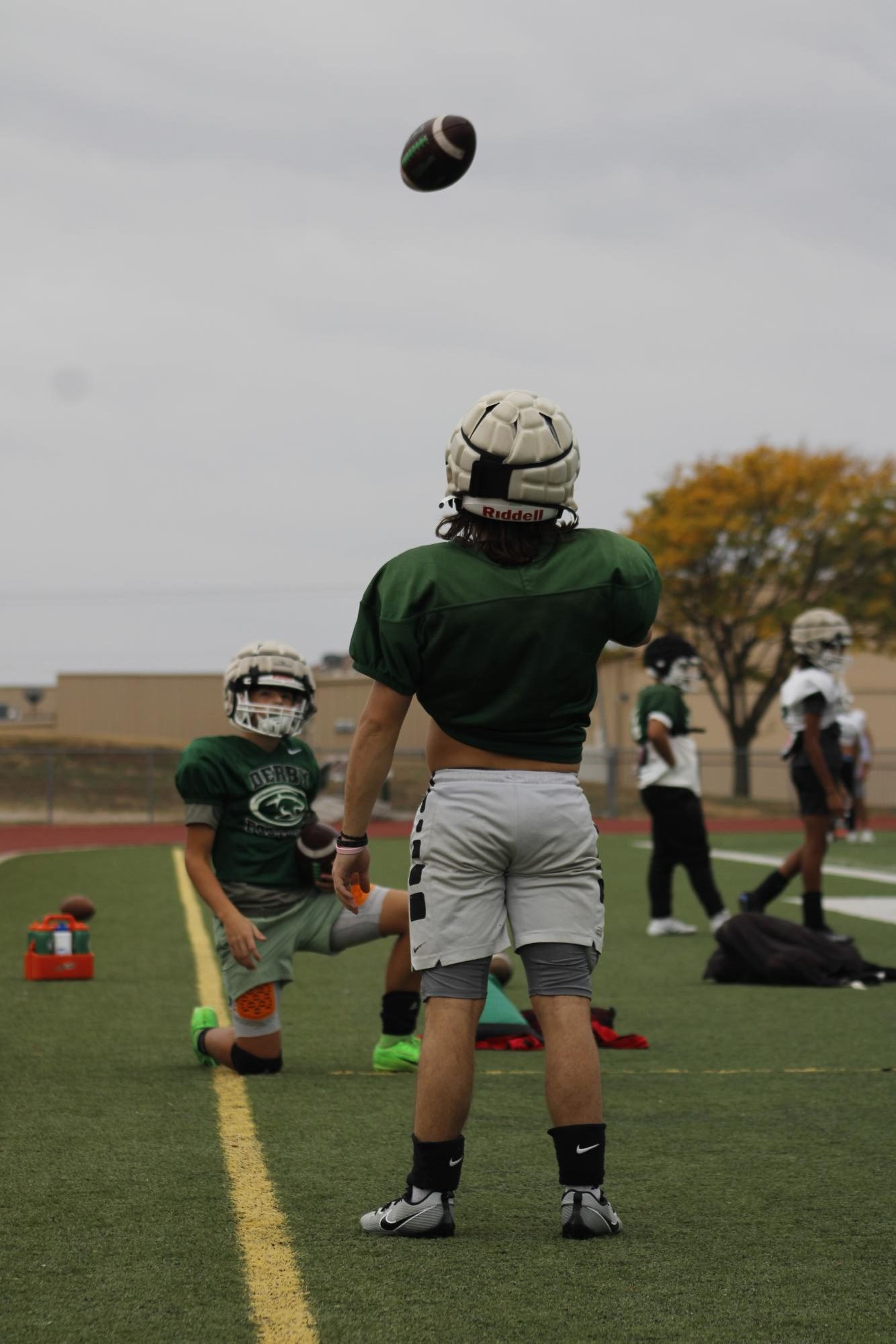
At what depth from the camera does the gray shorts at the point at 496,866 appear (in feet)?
12.4

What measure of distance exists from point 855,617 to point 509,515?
1344 inches

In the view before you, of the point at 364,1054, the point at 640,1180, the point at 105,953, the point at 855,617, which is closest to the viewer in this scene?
the point at 640,1180

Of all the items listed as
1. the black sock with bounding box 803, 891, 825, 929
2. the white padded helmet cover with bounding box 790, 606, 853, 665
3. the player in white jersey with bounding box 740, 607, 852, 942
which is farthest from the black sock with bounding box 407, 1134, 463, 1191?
the black sock with bounding box 803, 891, 825, 929

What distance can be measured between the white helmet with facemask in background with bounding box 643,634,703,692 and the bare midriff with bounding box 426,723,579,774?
7120mm

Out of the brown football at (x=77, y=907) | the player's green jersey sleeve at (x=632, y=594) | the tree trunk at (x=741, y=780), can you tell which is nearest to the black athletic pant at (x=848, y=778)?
the brown football at (x=77, y=907)

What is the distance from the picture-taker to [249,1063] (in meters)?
5.92

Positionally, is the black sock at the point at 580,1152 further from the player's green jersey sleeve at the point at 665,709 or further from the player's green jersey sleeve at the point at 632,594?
the player's green jersey sleeve at the point at 665,709

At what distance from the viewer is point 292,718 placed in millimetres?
5977

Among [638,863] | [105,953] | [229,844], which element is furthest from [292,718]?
[638,863]

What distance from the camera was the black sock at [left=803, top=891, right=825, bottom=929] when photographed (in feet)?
32.2

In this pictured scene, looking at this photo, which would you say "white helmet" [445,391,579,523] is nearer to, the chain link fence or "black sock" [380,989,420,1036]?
"black sock" [380,989,420,1036]

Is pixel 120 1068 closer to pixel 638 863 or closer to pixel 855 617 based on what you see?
pixel 638 863

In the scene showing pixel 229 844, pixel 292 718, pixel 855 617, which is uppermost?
pixel 855 617

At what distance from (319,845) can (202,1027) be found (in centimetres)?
88
